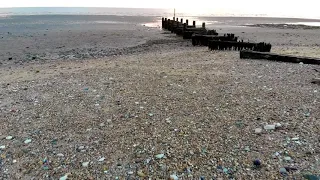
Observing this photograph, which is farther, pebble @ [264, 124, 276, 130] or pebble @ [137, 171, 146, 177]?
pebble @ [264, 124, 276, 130]

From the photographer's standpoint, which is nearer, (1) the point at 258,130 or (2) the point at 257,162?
(2) the point at 257,162

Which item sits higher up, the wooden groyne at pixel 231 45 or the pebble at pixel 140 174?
the wooden groyne at pixel 231 45

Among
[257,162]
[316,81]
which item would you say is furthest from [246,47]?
[257,162]

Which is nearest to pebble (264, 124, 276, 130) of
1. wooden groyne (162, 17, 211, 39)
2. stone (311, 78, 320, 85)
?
stone (311, 78, 320, 85)

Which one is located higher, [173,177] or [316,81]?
[316,81]

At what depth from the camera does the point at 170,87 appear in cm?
772

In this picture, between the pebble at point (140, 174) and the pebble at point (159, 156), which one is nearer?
the pebble at point (140, 174)

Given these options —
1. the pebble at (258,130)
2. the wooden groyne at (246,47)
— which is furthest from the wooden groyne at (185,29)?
the pebble at (258,130)

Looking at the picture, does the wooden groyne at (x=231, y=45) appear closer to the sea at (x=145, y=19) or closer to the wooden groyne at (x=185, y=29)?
the wooden groyne at (x=185, y=29)

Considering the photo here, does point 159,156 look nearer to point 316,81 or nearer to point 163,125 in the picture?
point 163,125

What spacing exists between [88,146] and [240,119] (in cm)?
299

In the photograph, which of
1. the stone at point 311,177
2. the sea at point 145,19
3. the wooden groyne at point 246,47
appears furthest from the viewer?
the sea at point 145,19

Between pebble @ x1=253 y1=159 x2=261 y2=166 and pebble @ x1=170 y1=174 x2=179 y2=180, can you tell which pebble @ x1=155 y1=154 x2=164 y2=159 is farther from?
pebble @ x1=253 y1=159 x2=261 y2=166

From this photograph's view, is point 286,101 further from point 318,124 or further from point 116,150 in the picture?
point 116,150
